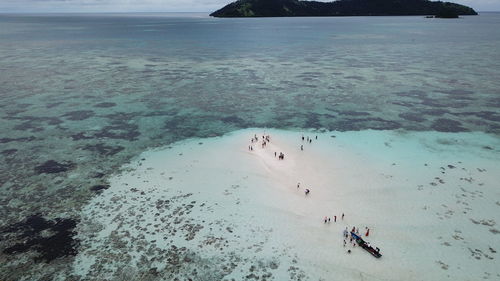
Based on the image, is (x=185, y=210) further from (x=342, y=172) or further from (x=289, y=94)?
(x=289, y=94)

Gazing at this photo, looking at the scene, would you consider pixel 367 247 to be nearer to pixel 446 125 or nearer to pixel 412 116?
pixel 446 125

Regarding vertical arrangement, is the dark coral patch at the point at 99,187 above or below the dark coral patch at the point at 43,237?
above

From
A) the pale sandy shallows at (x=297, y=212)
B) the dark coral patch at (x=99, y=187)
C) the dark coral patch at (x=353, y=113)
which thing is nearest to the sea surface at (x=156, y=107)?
the dark coral patch at (x=99, y=187)

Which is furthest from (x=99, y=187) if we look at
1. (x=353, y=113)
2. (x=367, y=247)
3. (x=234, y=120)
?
(x=353, y=113)

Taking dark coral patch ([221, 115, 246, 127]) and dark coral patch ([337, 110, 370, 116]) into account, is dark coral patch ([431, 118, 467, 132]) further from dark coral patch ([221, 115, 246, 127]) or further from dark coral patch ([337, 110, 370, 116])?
dark coral patch ([221, 115, 246, 127])

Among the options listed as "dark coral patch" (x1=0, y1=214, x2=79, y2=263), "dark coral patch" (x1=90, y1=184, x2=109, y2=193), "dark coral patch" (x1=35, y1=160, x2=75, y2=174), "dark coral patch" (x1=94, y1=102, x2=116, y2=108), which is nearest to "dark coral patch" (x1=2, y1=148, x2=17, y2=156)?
"dark coral patch" (x1=35, y1=160, x2=75, y2=174)

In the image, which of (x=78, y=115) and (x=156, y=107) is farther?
(x=156, y=107)

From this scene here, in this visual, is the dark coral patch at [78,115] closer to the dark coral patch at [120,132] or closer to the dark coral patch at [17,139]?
the dark coral patch at [120,132]

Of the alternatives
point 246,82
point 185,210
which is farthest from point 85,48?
point 185,210
